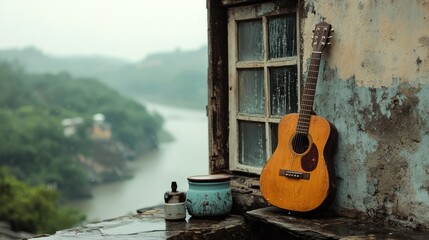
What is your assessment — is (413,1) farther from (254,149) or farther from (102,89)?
(102,89)

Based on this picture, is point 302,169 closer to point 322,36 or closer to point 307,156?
point 307,156

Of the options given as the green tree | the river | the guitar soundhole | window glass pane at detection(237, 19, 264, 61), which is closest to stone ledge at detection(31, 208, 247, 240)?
the guitar soundhole

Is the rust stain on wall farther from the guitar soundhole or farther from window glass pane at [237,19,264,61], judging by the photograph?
window glass pane at [237,19,264,61]

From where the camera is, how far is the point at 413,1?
11.0 feet

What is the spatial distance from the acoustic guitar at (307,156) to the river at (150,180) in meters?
30.2

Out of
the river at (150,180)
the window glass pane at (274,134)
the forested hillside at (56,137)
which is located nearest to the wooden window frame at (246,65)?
the window glass pane at (274,134)

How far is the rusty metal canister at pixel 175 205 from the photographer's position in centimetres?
445

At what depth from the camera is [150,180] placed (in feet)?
193

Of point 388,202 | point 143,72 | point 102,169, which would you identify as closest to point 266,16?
point 388,202

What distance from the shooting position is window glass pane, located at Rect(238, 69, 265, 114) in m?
4.61

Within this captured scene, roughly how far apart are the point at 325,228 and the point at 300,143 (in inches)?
22.1

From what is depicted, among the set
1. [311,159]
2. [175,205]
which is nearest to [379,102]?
[311,159]

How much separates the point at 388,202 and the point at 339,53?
2.96 ft

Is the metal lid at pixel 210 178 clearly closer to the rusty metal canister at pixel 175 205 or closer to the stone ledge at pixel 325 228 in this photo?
the rusty metal canister at pixel 175 205
